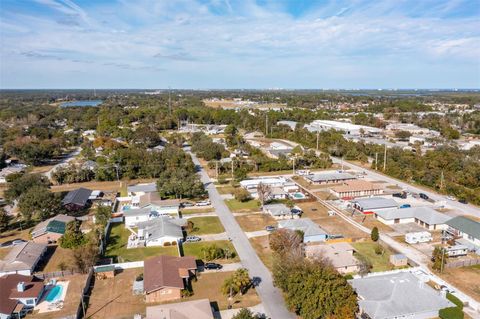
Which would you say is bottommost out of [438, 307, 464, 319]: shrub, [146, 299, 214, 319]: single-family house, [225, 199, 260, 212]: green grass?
[225, 199, 260, 212]: green grass

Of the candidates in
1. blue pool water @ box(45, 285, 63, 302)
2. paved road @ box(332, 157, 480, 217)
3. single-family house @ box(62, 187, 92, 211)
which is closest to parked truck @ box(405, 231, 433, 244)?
paved road @ box(332, 157, 480, 217)

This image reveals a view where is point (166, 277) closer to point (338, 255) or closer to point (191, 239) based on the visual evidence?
point (191, 239)

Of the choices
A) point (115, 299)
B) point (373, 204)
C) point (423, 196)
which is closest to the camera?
point (115, 299)

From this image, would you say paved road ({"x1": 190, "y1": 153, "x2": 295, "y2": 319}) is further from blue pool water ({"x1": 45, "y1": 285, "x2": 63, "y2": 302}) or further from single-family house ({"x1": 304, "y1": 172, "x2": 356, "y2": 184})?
single-family house ({"x1": 304, "y1": 172, "x2": 356, "y2": 184})

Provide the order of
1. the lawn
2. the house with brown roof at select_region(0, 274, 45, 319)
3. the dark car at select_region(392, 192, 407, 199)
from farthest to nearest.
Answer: the dark car at select_region(392, 192, 407, 199) < the lawn < the house with brown roof at select_region(0, 274, 45, 319)

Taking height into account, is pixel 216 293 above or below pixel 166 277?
below

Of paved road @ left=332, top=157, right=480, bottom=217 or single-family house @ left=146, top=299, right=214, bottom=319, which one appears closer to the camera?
single-family house @ left=146, top=299, right=214, bottom=319

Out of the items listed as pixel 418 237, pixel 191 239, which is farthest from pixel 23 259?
pixel 418 237
